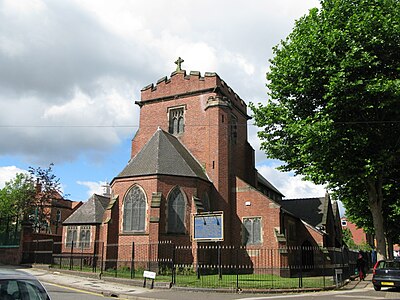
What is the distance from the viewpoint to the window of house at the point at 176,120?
1243 inches

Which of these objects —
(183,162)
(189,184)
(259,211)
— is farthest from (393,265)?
(183,162)

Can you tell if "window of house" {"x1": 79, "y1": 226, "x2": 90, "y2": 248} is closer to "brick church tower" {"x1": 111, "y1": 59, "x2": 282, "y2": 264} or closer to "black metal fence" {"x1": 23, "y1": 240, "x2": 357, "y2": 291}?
"black metal fence" {"x1": 23, "y1": 240, "x2": 357, "y2": 291}

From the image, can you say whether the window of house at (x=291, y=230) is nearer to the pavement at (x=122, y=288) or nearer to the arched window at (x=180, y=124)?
the pavement at (x=122, y=288)

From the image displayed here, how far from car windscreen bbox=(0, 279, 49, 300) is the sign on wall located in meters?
14.5

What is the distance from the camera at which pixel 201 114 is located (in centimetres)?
3039

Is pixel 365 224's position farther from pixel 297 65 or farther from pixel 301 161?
pixel 297 65

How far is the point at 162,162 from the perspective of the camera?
83.5 ft

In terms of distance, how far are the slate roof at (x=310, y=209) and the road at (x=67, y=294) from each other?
88.2 ft

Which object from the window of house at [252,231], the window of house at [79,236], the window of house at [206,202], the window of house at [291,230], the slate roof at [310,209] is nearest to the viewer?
the window of house at [206,202]

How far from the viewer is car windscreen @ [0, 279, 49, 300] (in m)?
4.95

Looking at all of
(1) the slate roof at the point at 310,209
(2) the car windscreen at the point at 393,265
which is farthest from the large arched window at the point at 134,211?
(1) the slate roof at the point at 310,209

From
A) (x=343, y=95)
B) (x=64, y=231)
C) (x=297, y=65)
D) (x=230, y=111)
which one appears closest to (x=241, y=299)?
(x=343, y=95)

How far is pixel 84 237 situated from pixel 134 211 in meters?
8.46

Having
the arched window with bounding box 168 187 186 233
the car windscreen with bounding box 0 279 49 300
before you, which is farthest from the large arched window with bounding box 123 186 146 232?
the car windscreen with bounding box 0 279 49 300
